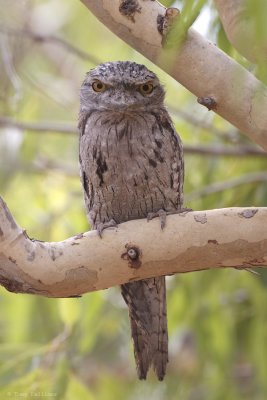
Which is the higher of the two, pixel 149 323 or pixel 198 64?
pixel 198 64

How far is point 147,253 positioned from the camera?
2.61m

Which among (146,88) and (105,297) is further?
(105,297)

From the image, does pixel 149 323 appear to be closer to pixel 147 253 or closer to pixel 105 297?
pixel 147 253

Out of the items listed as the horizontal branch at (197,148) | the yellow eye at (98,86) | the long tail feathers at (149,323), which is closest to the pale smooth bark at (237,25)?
the yellow eye at (98,86)

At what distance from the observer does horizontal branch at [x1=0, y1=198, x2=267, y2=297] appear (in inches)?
101

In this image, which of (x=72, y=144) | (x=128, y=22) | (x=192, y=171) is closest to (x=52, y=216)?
(x=192, y=171)

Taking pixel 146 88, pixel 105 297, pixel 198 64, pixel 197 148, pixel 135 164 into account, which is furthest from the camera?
pixel 105 297

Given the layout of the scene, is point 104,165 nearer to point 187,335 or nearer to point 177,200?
point 177,200

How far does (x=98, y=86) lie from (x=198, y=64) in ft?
3.39

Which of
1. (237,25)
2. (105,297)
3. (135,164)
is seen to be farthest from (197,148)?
(237,25)

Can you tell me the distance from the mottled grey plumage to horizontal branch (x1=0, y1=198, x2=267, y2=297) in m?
0.61

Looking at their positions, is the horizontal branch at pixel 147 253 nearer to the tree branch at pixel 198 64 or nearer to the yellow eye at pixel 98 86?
the tree branch at pixel 198 64

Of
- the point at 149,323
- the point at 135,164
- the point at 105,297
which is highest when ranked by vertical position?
the point at 135,164

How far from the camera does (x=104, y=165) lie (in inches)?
131
